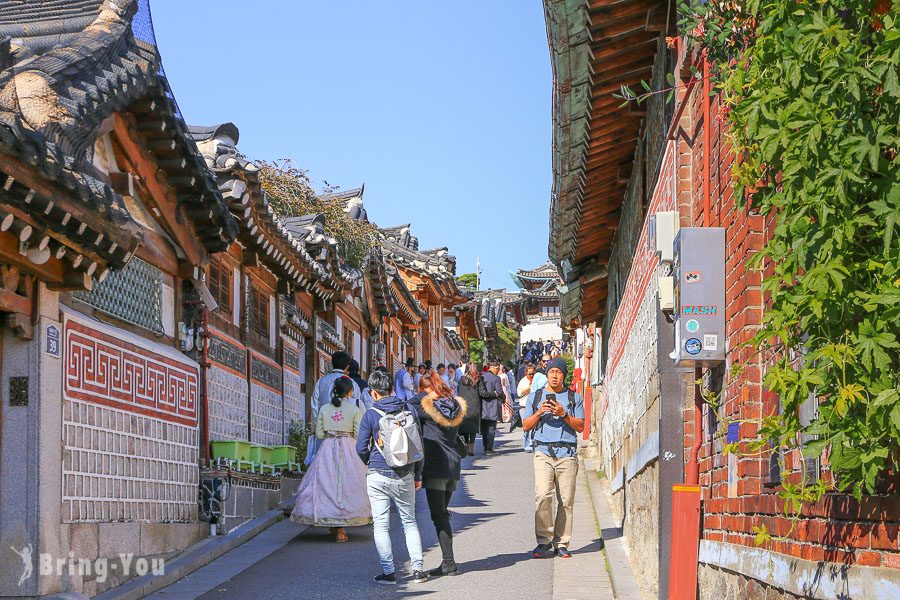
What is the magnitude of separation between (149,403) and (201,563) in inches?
68.5

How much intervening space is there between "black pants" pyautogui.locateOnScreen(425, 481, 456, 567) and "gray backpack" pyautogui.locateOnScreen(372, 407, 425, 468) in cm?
50

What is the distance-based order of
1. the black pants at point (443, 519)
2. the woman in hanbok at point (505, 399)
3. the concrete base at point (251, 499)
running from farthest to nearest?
the woman in hanbok at point (505, 399) < the concrete base at point (251, 499) < the black pants at point (443, 519)

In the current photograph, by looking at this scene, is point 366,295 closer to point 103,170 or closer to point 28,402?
point 103,170

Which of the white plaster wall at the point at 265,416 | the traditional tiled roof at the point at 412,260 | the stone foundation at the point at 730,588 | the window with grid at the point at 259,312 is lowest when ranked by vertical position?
the stone foundation at the point at 730,588

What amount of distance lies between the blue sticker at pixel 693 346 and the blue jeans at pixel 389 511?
5.03 m

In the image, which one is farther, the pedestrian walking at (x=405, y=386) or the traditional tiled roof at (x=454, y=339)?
the traditional tiled roof at (x=454, y=339)

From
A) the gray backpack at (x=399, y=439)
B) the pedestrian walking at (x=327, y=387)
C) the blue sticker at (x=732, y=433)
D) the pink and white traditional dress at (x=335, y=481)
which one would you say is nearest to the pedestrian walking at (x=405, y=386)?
the pedestrian walking at (x=327, y=387)

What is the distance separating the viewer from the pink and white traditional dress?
44.5 ft

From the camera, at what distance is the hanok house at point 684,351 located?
448 cm

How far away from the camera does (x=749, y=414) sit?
564 centimetres

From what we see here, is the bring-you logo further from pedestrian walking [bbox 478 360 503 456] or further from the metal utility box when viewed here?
pedestrian walking [bbox 478 360 503 456]

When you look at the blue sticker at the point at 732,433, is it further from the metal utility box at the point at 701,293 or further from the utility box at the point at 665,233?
the utility box at the point at 665,233

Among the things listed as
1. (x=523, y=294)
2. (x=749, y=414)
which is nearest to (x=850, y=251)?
(x=749, y=414)

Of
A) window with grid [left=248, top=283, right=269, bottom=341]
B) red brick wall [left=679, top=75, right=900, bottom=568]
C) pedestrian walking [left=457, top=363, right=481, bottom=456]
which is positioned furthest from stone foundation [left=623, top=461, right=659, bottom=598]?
pedestrian walking [left=457, top=363, right=481, bottom=456]
